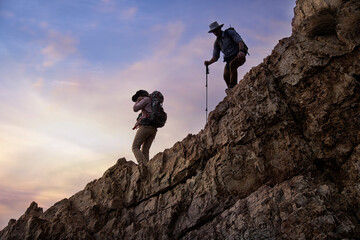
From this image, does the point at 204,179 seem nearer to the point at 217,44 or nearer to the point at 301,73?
the point at 301,73

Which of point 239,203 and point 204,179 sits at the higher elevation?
point 204,179

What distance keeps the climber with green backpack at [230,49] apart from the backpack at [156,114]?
11.4ft

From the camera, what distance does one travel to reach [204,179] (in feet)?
38.3

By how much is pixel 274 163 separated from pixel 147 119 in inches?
285

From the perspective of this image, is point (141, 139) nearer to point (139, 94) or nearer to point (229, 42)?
point (139, 94)

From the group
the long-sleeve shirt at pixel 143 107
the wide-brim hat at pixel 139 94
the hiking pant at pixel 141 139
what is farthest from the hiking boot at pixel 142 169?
the wide-brim hat at pixel 139 94

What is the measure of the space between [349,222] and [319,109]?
351 cm

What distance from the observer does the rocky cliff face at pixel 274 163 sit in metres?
8.91

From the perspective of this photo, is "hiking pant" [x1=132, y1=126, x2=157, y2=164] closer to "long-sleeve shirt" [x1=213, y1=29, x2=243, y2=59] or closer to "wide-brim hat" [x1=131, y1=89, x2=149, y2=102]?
"wide-brim hat" [x1=131, y1=89, x2=149, y2=102]

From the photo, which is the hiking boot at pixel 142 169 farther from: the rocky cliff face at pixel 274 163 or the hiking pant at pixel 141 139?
the hiking pant at pixel 141 139

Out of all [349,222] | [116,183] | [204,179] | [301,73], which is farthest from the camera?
[116,183]

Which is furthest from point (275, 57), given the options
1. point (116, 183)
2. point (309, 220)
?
point (116, 183)

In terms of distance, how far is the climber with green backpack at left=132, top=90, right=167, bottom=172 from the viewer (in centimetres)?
1574

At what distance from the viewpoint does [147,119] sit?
15789mm
